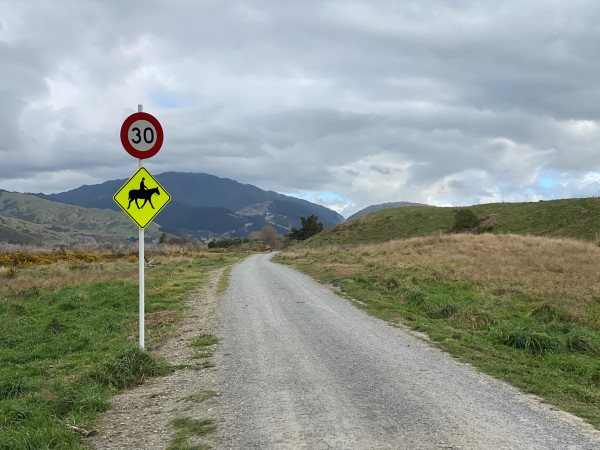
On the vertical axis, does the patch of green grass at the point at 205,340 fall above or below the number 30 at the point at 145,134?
below

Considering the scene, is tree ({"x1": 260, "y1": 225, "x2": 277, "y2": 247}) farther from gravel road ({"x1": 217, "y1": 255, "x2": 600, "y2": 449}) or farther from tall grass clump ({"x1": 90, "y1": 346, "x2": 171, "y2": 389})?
tall grass clump ({"x1": 90, "y1": 346, "x2": 171, "y2": 389})

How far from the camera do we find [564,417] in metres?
5.46

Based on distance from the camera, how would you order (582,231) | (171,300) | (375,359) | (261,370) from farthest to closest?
(582,231)
(171,300)
(375,359)
(261,370)

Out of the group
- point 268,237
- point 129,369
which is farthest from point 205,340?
point 268,237

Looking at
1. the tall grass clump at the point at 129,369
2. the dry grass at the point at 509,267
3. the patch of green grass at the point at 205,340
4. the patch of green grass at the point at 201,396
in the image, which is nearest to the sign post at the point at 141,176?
the tall grass clump at the point at 129,369

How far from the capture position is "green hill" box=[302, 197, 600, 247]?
168 ft

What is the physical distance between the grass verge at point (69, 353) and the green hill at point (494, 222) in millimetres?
45628

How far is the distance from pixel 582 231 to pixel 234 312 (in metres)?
47.7

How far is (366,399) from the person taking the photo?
19.7 ft

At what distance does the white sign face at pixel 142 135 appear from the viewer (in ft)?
26.7

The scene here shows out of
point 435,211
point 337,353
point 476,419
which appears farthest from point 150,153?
point 435,211

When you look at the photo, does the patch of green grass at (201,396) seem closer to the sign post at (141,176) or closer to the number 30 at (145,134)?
the sign post at (141,176)

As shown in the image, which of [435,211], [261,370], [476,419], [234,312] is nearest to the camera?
[476,419]

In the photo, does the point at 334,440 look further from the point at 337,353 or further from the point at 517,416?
the point at 337,353
